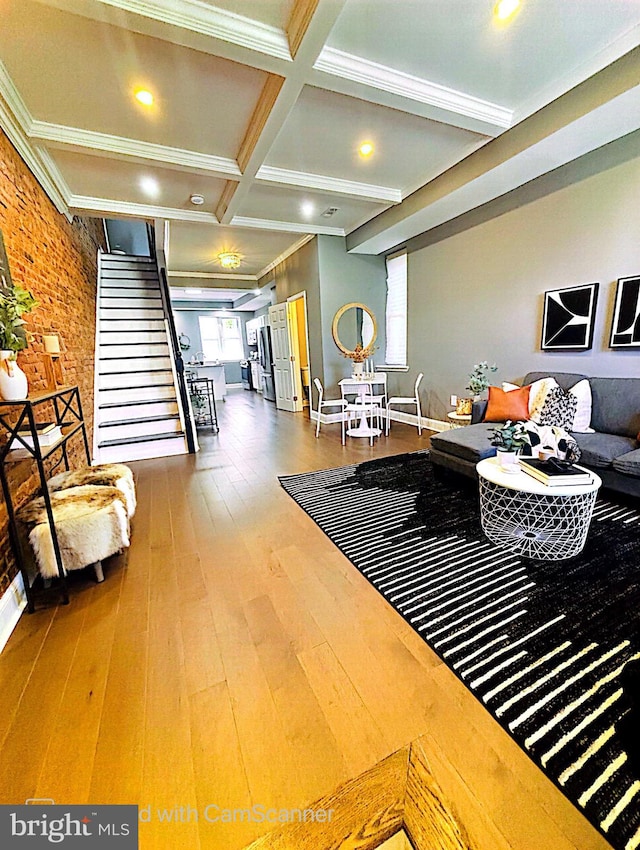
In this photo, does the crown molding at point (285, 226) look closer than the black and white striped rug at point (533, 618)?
No

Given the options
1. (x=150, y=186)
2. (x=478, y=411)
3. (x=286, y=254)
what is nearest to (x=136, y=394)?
(x=150, y=186)

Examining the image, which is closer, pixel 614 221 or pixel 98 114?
pixel 98 114

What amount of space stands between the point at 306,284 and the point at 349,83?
3.87 meters

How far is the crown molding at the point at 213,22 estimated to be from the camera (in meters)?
1.87

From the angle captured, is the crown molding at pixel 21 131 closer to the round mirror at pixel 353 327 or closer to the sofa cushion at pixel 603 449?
the round mirror at pixel 353 327

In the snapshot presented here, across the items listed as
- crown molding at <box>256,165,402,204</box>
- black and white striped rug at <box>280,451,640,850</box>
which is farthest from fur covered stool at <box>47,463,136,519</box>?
crown molding at <box>256,165,402,204</box>

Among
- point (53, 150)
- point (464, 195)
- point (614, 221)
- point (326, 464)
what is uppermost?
point (53, 150)

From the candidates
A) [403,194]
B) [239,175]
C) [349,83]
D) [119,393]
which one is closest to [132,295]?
[119,393]

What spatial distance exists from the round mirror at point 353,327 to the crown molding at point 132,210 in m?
2.29

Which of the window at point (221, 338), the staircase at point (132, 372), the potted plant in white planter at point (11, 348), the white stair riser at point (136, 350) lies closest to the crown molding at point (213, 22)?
the potted plant in white planter at point (11, 348)

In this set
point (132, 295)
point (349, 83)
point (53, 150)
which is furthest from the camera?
point (132, 295)

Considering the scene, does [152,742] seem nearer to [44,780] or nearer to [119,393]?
[44,780]

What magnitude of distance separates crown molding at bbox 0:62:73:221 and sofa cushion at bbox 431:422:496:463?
4009 millimetres

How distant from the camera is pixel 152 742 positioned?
3.91ft
